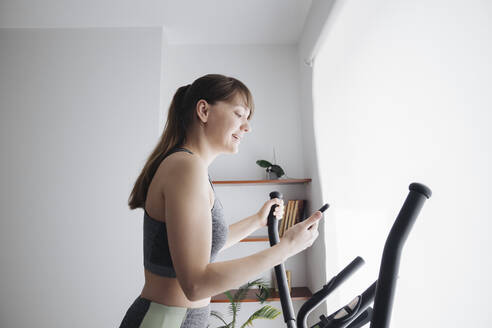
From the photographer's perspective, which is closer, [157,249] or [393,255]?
[393,255]

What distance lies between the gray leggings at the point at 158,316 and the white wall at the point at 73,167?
61.6 inches

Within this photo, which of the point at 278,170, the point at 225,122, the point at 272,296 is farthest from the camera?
the point at 278,170

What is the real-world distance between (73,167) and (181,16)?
5.19 ft

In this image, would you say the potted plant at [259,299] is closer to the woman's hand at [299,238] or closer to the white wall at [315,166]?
the white wall at [315,166]

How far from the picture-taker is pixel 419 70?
110 cm

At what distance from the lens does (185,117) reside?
104 centimetres

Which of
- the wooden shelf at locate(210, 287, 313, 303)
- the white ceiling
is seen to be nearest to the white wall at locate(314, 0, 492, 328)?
the wooden shelf at locate(210, 287, 313, 303)

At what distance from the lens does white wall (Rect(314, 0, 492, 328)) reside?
0.83m

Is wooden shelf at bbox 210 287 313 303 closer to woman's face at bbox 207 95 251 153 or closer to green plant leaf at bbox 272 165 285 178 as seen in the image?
green plant leaf at bbox 272 165 285 178

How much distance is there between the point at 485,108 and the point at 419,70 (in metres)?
0.35

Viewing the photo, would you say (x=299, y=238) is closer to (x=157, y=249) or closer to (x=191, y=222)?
(x=191, y=222)

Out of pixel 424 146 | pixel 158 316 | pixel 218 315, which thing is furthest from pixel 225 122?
pixel 218 315

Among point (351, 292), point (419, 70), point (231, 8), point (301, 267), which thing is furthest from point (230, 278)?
point (231, 8)

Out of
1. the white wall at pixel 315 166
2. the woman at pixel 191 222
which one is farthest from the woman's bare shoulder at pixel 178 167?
the white wall at pixel 315 166
